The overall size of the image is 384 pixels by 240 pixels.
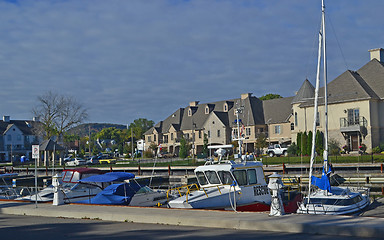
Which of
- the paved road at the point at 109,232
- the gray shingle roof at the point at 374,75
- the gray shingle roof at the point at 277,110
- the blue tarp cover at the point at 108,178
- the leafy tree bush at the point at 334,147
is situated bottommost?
the paved road at the point at 109,232

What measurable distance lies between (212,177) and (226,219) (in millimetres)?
7911

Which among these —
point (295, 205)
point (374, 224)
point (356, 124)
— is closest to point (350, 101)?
point (356, 124)

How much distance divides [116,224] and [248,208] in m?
7.60

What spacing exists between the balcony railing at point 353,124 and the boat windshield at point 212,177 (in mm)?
38355

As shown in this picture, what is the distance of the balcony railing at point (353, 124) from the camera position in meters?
54.7

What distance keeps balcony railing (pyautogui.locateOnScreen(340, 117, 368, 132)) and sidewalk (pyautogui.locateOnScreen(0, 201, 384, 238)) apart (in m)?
43.8

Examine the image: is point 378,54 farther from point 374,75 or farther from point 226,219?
point 226,219

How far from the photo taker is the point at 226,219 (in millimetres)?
13688

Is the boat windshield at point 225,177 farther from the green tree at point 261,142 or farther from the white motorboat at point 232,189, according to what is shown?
the green tree at point 261,142

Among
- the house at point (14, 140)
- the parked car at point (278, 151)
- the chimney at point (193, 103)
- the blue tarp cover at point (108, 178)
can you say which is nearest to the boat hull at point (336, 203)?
the blue tarp cover at point (108, 178)

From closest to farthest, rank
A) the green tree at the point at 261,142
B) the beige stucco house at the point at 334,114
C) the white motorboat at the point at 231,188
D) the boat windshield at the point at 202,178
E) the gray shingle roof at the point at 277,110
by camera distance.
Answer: the white motorboat at the point at 231,188
the boat windshield at the point at 202,178
the beige stucco house at the point at 334,114
the green tree at the point at 261,142
the gray shingle roof at the point at 277,110

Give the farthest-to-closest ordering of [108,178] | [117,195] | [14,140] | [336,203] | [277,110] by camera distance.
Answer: [14,140] → [277,110] → [108,178] → [117,195] → [336,203]

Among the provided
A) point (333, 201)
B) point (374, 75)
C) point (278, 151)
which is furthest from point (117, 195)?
point (374, 75)

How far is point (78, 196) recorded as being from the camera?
93.5 ft
